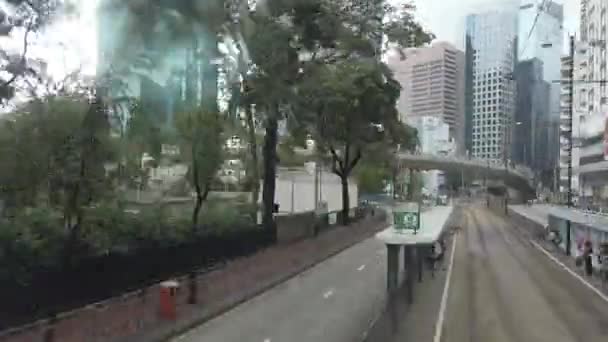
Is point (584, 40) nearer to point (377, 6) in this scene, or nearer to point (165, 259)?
point (377, 6)

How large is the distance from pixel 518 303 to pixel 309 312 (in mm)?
6604

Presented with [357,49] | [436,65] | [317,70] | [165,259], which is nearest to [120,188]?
[165,259]

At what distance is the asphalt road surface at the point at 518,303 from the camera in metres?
17.0

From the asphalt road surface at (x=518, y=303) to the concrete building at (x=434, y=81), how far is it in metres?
10.9

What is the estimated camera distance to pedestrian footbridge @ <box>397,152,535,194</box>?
88062mm

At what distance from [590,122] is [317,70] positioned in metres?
32.5

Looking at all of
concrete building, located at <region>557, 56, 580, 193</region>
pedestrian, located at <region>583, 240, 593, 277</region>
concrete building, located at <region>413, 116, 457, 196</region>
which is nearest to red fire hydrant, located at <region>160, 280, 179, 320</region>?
pedestrian, located at <region>583, 240, 593, 277</region>

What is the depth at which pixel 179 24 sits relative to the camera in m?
16.5

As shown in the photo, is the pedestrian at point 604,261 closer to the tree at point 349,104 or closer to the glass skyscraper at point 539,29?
the glass skyscraper at point 539,29

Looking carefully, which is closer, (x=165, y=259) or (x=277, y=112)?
(x=165, y=259)

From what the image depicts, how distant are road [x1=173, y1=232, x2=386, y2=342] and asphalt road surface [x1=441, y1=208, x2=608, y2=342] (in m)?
2.36

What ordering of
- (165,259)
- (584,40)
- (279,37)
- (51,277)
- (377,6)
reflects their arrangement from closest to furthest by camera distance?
(51,277) → (165,259) → (279,37) → (377,6) → (584,40)

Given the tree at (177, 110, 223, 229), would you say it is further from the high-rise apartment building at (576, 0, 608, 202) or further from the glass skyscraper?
the high-rise apartment building at (576, 0, 608, 202)

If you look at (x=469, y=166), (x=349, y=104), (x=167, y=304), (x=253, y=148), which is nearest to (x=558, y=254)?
(x=349, y=104)
